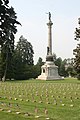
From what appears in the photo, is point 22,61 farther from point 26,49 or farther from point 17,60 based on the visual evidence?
point 26,49

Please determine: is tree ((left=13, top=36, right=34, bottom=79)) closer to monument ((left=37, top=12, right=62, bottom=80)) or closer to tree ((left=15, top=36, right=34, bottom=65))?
tree ((left=15, top=36, right=34, bottom=65))

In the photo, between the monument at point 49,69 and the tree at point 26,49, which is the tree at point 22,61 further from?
the monument at point 49,69

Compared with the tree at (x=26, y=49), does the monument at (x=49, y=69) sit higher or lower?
lower

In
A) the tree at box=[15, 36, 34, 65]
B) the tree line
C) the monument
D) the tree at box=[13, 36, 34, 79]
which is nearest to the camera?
the tree line

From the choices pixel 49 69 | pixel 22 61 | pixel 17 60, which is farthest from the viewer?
pixel 22 61

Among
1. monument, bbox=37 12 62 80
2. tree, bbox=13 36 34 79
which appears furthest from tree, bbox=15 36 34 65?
monument, bbox=37 12 62 80

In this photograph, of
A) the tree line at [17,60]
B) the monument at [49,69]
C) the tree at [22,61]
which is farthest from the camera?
the tree at [22,61]

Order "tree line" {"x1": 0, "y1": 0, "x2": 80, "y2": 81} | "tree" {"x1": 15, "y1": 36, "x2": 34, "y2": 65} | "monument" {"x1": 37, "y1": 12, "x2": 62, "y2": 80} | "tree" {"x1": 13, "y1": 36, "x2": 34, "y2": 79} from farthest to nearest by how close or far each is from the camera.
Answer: "tree" {"x1": 15, "y1": 36, "x2": 34, "y2": 65} → "tree" {"x1": 13, "y1": 36, "x2": 34, "y2": 79} → "monument" {"x1": 37, "y1": 12, "x2": 62, "y2": 80} → "tree line" {"x1": 0, "y1": 0, "x2": 80, "y2": 81}

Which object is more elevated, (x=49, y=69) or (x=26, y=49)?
(x=26, y=49)

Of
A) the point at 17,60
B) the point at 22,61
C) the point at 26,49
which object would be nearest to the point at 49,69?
the point at 17,60

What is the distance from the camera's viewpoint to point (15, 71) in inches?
2721

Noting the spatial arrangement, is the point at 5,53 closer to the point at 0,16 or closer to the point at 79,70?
the point at 79,70

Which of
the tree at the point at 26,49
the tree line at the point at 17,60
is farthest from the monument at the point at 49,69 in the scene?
the tree at the point at 26,49

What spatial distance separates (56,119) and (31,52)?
85329mm
